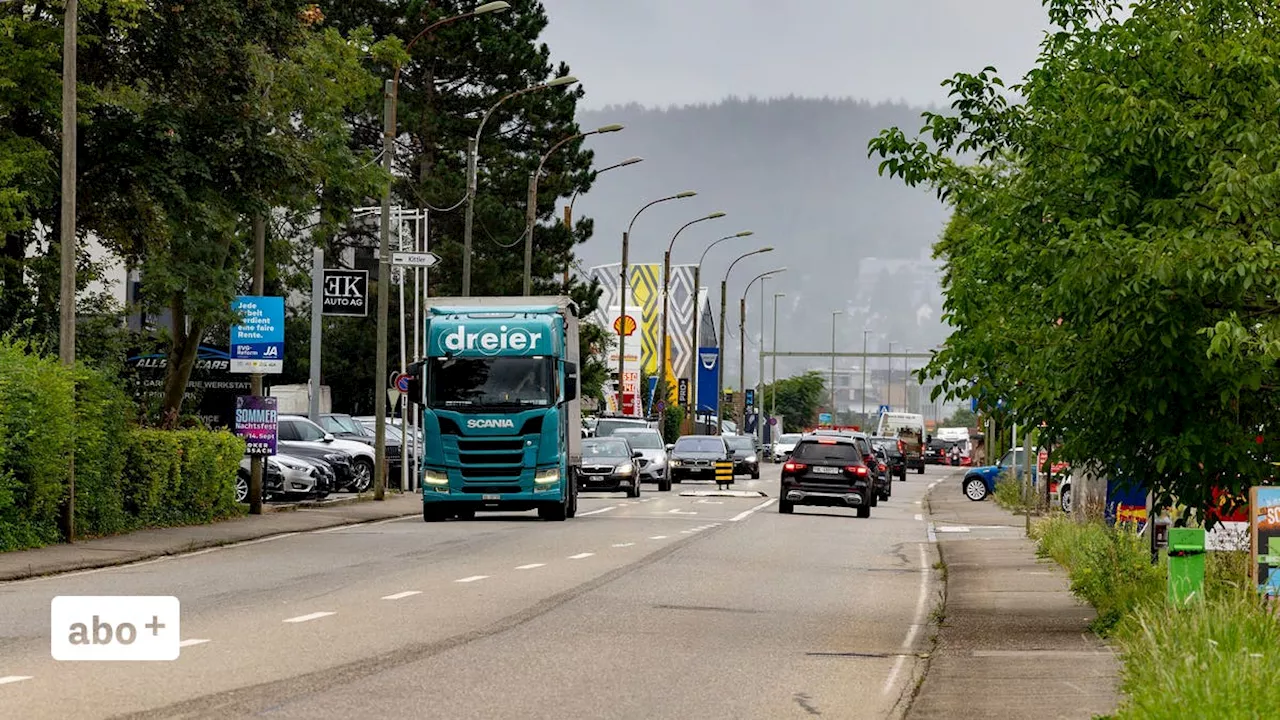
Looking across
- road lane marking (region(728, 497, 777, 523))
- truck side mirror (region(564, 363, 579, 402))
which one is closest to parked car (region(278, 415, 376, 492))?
road lane marking (region(728, 497, 777, 523))

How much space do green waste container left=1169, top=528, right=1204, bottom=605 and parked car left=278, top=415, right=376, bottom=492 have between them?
31405 millimetres

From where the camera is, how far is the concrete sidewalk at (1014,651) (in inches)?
463

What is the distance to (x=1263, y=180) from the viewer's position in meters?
14.8

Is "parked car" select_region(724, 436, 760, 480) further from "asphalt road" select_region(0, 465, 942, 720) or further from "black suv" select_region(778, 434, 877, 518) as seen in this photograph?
"asphalt road" select_region(0, 465, 942, 720)

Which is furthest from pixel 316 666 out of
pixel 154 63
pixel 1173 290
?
pixel 154 63

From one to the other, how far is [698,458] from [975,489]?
1061cm

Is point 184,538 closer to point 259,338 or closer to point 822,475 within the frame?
point 259,338

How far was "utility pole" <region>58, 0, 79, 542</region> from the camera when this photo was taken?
25812 mm

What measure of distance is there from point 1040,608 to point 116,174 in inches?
694

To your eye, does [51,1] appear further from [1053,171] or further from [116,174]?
[1053,171]

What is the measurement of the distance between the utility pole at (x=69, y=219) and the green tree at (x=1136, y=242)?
12.1 m

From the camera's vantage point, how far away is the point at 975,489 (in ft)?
191

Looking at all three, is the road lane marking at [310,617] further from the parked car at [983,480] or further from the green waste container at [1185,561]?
the parked car at [983,480]

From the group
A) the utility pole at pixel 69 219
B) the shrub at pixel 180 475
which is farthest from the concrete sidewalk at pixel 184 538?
the utility pole at pixel 69 219
